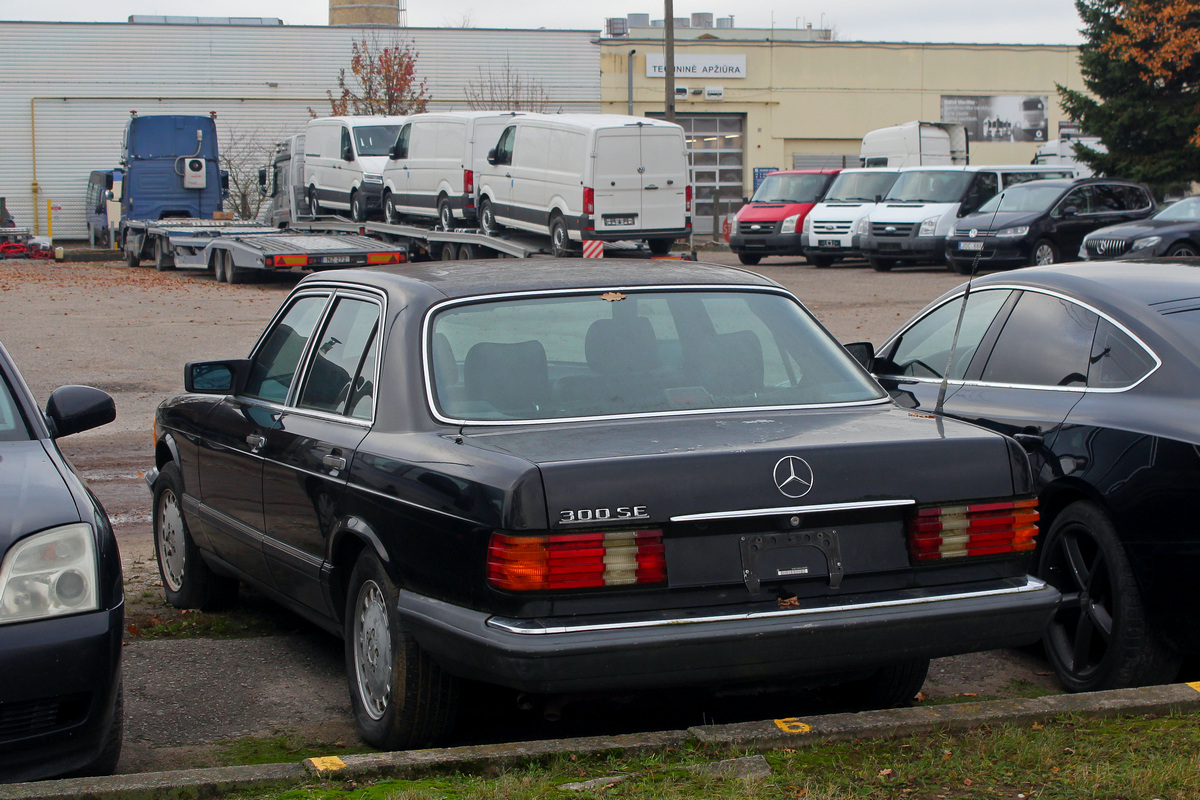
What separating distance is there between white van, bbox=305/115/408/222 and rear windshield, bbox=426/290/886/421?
25878mm

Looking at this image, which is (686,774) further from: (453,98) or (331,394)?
(453,98)

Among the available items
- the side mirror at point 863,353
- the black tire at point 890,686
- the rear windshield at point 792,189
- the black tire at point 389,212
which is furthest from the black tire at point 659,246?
the black tire at point 890,686

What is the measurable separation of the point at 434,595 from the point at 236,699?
57.8 inches

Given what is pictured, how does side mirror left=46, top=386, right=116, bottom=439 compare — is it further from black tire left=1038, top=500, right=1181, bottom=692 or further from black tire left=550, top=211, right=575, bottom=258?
black tire left=550, top=211, right=575, bottom=258

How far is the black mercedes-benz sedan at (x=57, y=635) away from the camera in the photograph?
12.0 feet

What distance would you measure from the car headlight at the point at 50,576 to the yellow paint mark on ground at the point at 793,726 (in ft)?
6.32

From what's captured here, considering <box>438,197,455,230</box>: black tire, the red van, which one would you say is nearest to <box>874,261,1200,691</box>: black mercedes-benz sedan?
<box>438,197,455,230</box>: black tire

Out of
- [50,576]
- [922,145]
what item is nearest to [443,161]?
[922,145]

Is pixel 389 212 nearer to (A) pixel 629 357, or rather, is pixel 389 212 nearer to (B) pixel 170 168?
(B) pixel 170 168

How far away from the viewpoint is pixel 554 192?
24.0 m

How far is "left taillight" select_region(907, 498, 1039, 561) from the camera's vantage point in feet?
12.6

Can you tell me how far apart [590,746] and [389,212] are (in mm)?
26326

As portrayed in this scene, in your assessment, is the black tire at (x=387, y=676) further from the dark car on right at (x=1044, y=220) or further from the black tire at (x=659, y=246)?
the dark car on right at (x=1044, y=220)

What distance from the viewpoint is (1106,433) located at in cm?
468
